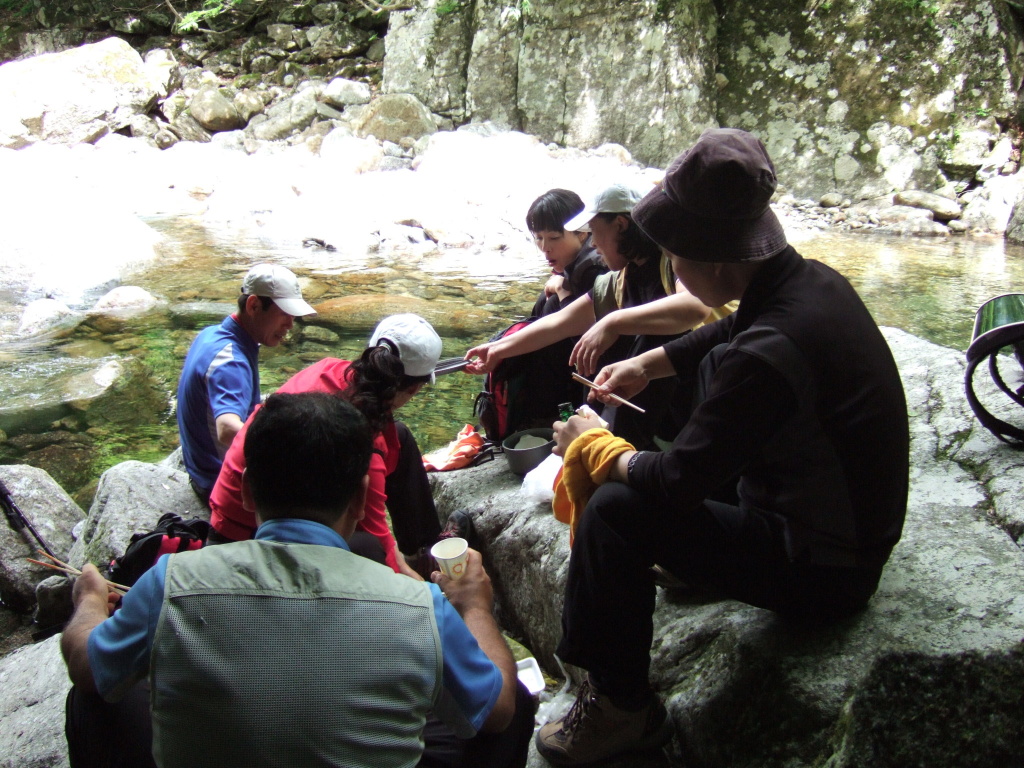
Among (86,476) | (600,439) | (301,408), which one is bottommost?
(86,476)

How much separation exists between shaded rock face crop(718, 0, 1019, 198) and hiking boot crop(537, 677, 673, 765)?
517 inches

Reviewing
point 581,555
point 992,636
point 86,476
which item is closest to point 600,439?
point 581,555

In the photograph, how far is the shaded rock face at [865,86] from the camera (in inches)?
504

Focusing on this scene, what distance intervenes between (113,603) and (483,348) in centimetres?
219

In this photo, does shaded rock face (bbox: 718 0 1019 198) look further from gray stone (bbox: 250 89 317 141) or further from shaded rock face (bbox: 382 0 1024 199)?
gray stone (bbox: 250 89 317 141)

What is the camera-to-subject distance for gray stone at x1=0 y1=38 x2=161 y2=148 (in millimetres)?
16562

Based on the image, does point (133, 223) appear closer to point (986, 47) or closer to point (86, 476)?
point (86, 476)

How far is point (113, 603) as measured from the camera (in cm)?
200

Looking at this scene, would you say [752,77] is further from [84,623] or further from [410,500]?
[84,623]

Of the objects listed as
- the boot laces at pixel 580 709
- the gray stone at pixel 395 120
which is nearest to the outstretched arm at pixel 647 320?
the boot laces at pixel 580 709

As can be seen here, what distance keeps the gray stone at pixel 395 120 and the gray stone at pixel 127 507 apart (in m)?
12.2

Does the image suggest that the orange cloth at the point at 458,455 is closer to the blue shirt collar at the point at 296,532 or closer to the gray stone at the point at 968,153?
the blue shirt collar at the point at 296,532

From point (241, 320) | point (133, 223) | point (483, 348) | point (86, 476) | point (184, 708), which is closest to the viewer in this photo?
point (184, 708)

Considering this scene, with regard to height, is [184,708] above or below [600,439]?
below
